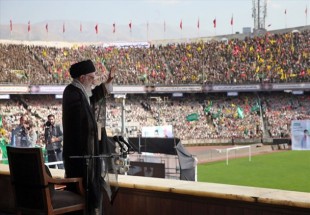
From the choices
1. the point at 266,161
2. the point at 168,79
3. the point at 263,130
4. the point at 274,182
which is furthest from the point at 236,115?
the point at 274,182

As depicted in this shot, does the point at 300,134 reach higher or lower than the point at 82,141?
lower

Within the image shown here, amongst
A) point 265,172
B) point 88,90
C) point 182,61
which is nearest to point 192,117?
point 182,61

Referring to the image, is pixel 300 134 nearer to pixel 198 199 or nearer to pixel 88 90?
pixel 198 199

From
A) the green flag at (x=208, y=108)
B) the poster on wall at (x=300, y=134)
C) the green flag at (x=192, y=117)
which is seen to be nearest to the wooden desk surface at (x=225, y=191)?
the poster on wall at (x=300, y=134)

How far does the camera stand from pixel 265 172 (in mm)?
25531

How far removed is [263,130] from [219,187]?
137 ft

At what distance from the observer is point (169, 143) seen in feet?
59.0

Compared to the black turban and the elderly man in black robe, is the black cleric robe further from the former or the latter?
the black turban

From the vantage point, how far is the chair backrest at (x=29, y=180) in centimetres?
435

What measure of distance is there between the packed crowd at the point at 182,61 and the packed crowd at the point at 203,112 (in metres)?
1.82

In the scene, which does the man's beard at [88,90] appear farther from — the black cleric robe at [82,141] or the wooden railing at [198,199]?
the wooden railing at [198,199]

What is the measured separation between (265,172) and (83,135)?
21.8 m

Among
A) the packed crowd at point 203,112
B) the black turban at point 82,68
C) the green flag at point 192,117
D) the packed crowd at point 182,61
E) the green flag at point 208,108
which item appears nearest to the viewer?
the black turban at point 82,68

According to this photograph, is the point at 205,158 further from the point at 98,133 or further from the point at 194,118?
the point at 98,133
